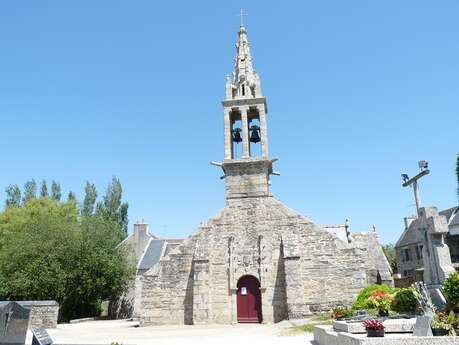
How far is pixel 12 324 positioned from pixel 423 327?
797cm

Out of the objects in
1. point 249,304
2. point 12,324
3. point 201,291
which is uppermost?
point 201,291

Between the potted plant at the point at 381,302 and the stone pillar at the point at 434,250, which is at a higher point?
the stone pillar at the point at 434,250

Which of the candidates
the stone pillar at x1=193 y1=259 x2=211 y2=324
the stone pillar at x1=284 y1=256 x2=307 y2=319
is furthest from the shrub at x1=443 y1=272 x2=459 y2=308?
the stone pillar at x1=193 y1=259 x2=211 y2=324

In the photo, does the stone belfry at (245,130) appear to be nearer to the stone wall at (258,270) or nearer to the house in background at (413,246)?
the stone wall at (258,270)

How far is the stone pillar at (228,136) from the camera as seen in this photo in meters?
21.8

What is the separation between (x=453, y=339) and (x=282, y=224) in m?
13.1

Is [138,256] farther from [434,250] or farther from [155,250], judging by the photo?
[434,250]

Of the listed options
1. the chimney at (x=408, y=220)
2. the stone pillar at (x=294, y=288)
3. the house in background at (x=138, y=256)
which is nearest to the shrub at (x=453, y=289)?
the stone pillar at (x=294, y=288)

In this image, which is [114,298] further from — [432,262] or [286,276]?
[432,262]

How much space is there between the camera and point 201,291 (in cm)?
1847

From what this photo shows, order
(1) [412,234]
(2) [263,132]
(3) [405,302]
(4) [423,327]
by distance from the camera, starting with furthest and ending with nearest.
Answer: (1) [412,234], (2) [263,132], (3) [405,302], (4) [423,327]

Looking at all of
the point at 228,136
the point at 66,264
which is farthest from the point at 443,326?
the point at 66,264

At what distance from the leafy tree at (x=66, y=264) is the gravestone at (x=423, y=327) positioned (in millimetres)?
22595

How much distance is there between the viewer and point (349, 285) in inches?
714
